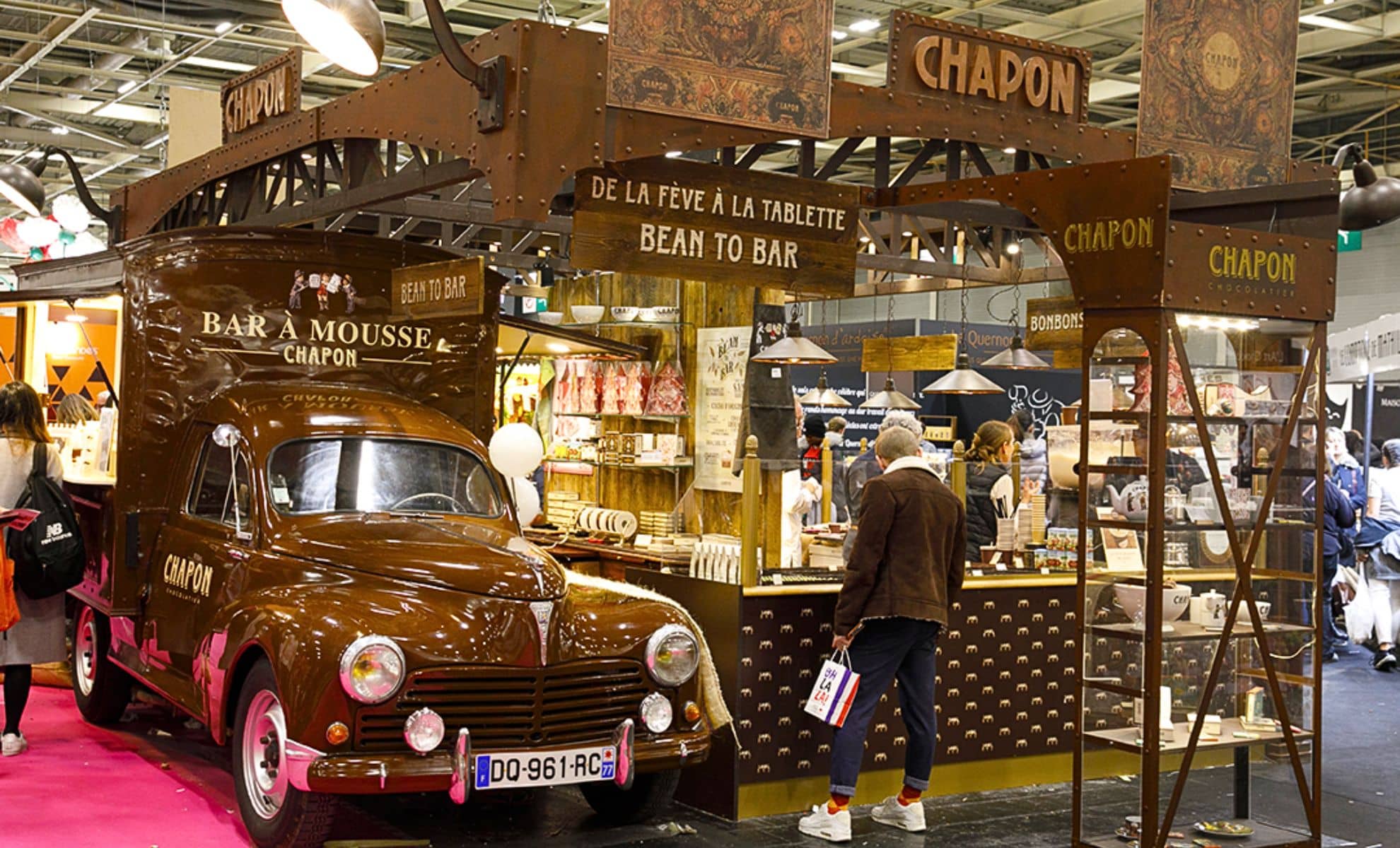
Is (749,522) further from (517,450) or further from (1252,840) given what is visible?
(1252,840)

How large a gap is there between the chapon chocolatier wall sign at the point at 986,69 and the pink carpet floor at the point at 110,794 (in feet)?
14.5

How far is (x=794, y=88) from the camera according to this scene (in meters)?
6.28

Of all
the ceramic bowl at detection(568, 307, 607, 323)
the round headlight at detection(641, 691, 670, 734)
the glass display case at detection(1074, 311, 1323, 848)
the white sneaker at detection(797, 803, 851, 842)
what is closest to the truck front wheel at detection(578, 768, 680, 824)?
the round headlight at detection(641, 691, 670, 734)

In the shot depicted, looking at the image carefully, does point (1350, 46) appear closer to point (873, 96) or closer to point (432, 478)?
point (873, 96)

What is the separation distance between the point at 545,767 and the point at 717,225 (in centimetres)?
246

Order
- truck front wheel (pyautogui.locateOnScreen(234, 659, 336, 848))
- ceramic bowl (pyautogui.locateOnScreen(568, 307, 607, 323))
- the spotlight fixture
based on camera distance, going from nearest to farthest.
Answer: truck front wheel (pyautogui.locateOnScreen(234, 659, 336, 848)) → the spotlight fixture → ceramic bowl (pyautogui.locateOnScreen(568, 307, 607, 323))

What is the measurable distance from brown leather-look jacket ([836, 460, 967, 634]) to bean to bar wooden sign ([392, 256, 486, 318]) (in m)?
2.00

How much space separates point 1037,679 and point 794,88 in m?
3.37

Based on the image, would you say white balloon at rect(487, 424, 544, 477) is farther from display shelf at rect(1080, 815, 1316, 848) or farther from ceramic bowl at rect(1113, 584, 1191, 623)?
display shelf at rect(1080, 815, 1316, 848)

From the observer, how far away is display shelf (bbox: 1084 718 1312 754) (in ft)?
18.8

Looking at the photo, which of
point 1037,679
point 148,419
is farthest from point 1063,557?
point 148,419

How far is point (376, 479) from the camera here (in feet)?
22.7

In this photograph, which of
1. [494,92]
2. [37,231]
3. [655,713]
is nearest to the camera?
[494,92]

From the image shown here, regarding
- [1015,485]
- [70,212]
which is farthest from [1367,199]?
[70,212]
